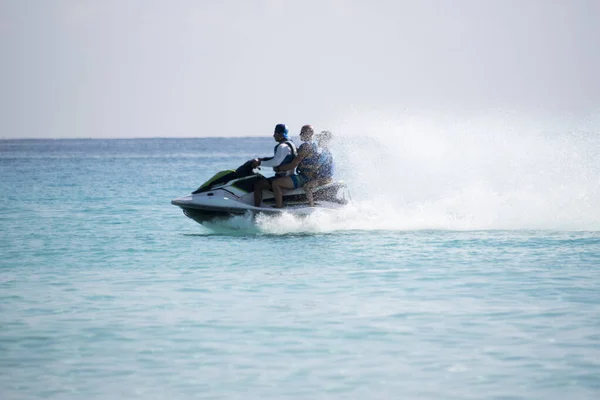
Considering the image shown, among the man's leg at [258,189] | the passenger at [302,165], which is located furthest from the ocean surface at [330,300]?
the passenger at [302,165]

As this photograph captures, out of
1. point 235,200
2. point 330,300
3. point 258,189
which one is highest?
point 258,189

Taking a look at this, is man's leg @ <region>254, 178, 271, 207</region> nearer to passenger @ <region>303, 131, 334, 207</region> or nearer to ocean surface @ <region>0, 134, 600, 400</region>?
ocean surface @ <region>0, 134, 600, 400</region>

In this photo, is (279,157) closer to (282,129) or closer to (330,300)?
(282,129)

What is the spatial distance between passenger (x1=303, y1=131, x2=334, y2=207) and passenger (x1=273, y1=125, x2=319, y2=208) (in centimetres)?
10

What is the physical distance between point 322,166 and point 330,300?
6098 millimetres

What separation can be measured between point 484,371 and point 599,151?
2591cm

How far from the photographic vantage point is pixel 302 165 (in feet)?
53.0

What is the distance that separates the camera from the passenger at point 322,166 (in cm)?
1625

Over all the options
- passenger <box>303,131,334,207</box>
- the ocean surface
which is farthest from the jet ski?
the ocean surface

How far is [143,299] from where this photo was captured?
10688 mm

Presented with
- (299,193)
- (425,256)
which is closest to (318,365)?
(425,256)

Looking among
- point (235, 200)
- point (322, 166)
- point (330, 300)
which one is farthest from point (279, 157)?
point (330, 300)

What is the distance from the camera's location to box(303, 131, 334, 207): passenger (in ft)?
53.3

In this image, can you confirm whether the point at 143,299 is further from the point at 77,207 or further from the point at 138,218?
the point at 77,207
